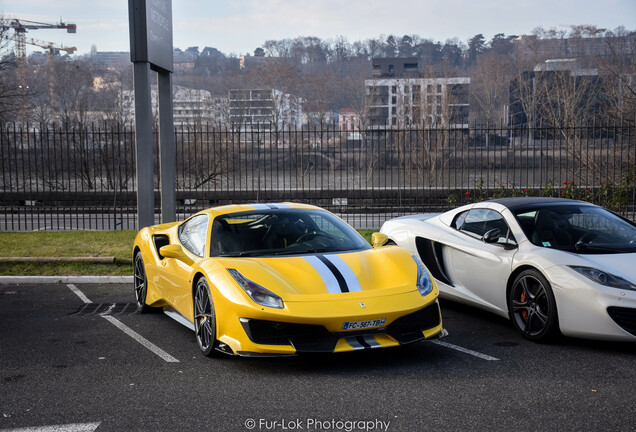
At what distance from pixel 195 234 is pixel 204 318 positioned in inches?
48.9

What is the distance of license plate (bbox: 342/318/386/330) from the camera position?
5.09 metres

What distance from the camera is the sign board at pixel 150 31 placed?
33.8ft

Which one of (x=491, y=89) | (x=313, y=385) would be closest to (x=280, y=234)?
(x=313, y=385)

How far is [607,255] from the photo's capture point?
237 inches

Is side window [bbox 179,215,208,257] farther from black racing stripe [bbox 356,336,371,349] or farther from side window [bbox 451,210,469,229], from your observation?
side window [bbox 451,210,469,229]

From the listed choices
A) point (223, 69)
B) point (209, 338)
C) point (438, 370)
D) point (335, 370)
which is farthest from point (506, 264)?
point (223, 69)

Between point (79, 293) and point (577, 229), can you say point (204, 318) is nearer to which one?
Result: point (577, 229)

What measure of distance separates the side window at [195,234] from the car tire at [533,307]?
303cm

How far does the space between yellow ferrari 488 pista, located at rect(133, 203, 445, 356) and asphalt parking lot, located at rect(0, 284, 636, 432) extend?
0.91ft

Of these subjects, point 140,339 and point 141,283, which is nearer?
point 140,339

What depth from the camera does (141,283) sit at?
25.7ft

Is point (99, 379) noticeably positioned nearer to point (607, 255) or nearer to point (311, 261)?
point (311, 261)

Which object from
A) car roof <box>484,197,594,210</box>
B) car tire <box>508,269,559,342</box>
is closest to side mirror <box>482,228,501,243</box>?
car roof <box>484,197,594,210</box>

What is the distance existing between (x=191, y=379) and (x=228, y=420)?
101 cm
